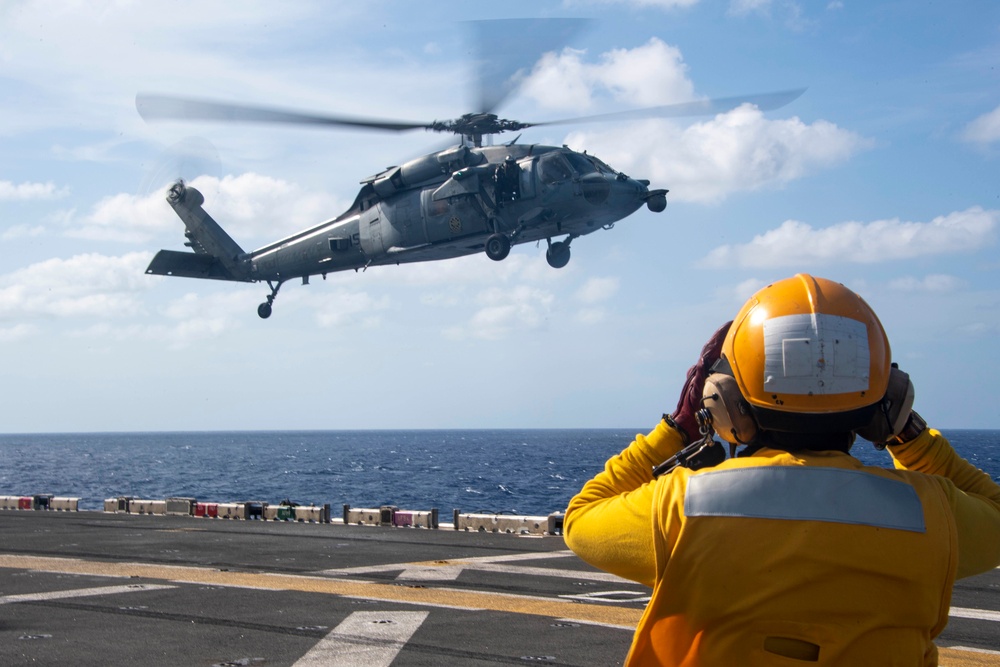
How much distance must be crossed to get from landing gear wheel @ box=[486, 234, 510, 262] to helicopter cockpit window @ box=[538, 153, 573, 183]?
161cm

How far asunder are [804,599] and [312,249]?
25.4 metres

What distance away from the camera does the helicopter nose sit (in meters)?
22.3

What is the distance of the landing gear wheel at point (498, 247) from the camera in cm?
2320

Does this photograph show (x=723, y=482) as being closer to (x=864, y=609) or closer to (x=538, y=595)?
(x=864, y=609)

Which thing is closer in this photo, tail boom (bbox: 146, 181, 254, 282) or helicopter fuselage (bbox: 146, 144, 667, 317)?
helicopter fuselage (bbox: 146, 144, 667, 317)

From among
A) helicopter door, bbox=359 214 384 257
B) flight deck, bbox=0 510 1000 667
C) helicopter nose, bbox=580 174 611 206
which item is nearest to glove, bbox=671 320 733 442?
flight deck, bbox=0 510 1000 667

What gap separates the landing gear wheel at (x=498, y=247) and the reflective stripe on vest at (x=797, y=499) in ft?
68.5

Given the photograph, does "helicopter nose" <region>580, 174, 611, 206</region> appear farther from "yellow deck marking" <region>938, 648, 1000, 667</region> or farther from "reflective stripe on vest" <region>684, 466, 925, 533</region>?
"reflective stripe on vest" <region>684, 466, 925, 533</region>

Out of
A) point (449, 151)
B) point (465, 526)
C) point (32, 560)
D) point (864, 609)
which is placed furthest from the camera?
point (449, 151)

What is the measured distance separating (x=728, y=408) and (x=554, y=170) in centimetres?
2054

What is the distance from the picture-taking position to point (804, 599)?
2.39m

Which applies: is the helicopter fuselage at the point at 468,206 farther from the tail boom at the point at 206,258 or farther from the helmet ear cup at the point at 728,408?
the helmet ear cup at the point at 728,408

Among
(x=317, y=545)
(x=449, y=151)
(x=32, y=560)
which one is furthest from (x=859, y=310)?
(x=449, y=151)

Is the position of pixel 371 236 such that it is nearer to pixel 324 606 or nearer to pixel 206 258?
pixel 206 258
